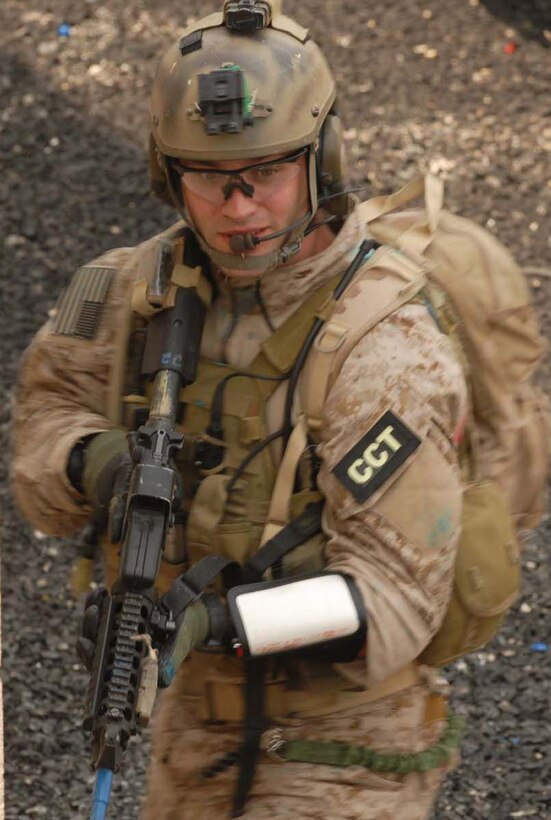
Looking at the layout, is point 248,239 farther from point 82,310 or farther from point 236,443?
point 82,310

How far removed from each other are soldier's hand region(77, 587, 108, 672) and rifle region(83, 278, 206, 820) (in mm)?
56

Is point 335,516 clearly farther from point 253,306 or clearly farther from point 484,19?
point 484,19

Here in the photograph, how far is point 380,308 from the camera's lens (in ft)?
12.0

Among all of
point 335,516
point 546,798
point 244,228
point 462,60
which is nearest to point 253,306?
point 244,228

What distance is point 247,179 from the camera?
3682mm

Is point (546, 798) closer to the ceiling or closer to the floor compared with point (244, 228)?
closer to the floor

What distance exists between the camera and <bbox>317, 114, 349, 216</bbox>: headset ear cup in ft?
12.5

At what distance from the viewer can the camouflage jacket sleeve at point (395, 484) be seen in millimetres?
3518

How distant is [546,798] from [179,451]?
264 cm

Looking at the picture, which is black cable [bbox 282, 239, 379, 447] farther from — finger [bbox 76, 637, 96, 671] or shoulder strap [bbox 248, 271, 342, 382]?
finger [bbox 76, 637, 96, 671]

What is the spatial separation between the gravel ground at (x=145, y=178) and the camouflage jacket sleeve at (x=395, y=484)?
2416 millimetres

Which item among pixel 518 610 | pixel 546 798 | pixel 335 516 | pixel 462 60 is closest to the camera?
pixel 335 516

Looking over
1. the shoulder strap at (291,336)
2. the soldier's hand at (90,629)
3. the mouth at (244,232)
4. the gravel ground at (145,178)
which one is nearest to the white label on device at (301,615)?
the soldier's hand at (90,629)

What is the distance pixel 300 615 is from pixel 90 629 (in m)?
0.42
